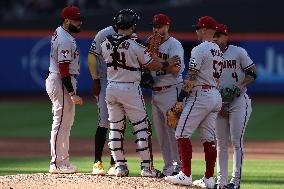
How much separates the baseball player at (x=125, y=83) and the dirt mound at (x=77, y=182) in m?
0.45

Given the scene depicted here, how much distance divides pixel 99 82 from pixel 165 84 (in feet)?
2.73

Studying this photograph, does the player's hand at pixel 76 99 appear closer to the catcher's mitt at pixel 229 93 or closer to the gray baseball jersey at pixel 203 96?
the gray baseball jersey at pixel 203 96

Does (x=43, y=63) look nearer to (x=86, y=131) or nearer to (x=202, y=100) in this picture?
(x=86, y=131)

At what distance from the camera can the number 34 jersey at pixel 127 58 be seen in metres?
10.2

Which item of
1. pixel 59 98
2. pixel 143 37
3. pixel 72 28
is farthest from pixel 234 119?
pixel 143 37

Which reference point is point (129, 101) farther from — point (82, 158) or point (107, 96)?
point (82, 158)

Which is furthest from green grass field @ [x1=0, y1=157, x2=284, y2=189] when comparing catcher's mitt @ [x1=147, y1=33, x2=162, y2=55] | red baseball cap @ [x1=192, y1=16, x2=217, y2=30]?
red baseball cap @ [x1=192, y1=16, x2=217, y2=30]

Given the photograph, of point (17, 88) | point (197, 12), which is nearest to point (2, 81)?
point (17, 88)

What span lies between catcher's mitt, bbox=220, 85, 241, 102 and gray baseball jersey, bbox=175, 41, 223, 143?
0.95ft

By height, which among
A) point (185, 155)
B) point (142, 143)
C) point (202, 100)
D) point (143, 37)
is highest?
point (143, 37)

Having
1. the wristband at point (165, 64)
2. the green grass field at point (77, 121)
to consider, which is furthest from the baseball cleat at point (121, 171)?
the green grass field at point (77, 121)

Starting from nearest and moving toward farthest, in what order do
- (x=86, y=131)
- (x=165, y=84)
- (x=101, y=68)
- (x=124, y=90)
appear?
(x=124, y=90) → (x=165, y=84) → (x=101, y=68) → (x=86, y=131)

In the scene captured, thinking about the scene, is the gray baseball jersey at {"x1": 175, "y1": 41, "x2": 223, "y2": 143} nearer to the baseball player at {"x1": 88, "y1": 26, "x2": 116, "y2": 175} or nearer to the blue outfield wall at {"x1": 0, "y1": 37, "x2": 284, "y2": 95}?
the baseball player at {"x1": 88, "y1": 26, "x2": 116, "y2": 175}

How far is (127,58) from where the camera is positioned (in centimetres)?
1026
